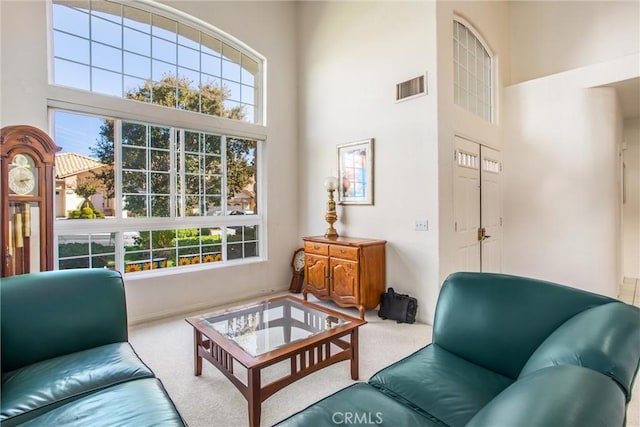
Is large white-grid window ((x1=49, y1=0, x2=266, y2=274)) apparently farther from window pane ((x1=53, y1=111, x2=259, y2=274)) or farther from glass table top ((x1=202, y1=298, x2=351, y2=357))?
glass table top ((x1=202, y1=298, x2=351, y2=357))

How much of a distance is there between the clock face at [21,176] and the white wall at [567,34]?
628 centimetres

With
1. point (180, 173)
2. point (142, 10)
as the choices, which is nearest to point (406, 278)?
point (180, 173)

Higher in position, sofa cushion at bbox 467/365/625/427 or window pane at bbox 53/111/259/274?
window pane at bbox 53/111/259/274

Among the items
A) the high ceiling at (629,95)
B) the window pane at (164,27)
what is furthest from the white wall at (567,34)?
the window pane at (164,27)

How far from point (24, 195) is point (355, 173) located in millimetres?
3356

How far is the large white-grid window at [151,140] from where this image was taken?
10.8 feet

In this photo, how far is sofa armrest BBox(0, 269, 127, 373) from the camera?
1745 millimetres

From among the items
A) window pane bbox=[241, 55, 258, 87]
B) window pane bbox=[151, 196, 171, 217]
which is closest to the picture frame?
window pane bbox=[241, 55, 258, 87]

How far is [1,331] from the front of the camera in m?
1.70

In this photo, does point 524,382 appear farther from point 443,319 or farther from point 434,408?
point 443,319

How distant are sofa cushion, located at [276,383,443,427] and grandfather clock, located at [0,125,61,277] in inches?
96.4

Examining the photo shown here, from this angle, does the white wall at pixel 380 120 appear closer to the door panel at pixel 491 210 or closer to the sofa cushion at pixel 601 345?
the door panel at pixel 491 210

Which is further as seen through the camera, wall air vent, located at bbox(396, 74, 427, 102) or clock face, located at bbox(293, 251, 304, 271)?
clock face, located at bbox(293, 251, 304, 271)

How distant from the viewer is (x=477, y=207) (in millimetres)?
4148
